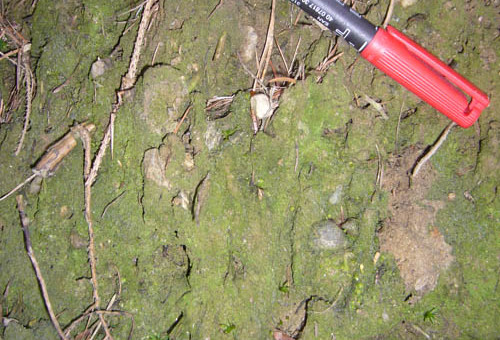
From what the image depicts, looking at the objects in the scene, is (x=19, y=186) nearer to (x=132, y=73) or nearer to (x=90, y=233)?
(x=90, y=233)

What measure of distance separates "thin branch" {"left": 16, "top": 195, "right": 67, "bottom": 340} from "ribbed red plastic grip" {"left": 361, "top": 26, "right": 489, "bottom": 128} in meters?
2.57

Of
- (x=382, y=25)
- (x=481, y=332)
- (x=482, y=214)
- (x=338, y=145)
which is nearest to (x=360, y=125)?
(x=338, y=145)

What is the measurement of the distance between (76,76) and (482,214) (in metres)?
2.83

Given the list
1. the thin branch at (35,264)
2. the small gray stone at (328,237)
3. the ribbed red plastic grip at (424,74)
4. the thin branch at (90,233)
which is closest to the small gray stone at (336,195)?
the small gray stone at (328,237)

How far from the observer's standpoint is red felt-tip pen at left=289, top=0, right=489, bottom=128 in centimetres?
192

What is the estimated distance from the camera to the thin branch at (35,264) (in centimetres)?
216

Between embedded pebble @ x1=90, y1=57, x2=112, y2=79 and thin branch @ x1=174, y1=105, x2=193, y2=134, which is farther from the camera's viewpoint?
embedded pebble @ x1=90, y1=57, x2=112, y2=79

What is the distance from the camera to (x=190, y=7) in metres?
2.06

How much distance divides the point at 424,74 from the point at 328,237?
114cm

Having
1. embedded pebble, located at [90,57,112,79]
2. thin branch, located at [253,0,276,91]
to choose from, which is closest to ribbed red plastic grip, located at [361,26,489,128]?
thin branch, located at [253,0,276,91]

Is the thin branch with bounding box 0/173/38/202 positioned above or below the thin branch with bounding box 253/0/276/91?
below

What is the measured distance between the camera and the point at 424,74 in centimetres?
192

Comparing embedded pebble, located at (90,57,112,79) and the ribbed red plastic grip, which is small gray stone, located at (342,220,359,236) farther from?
embedded pebble, located at (90,57,112,79)

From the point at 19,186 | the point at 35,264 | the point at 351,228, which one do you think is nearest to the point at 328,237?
the point at 351,228
